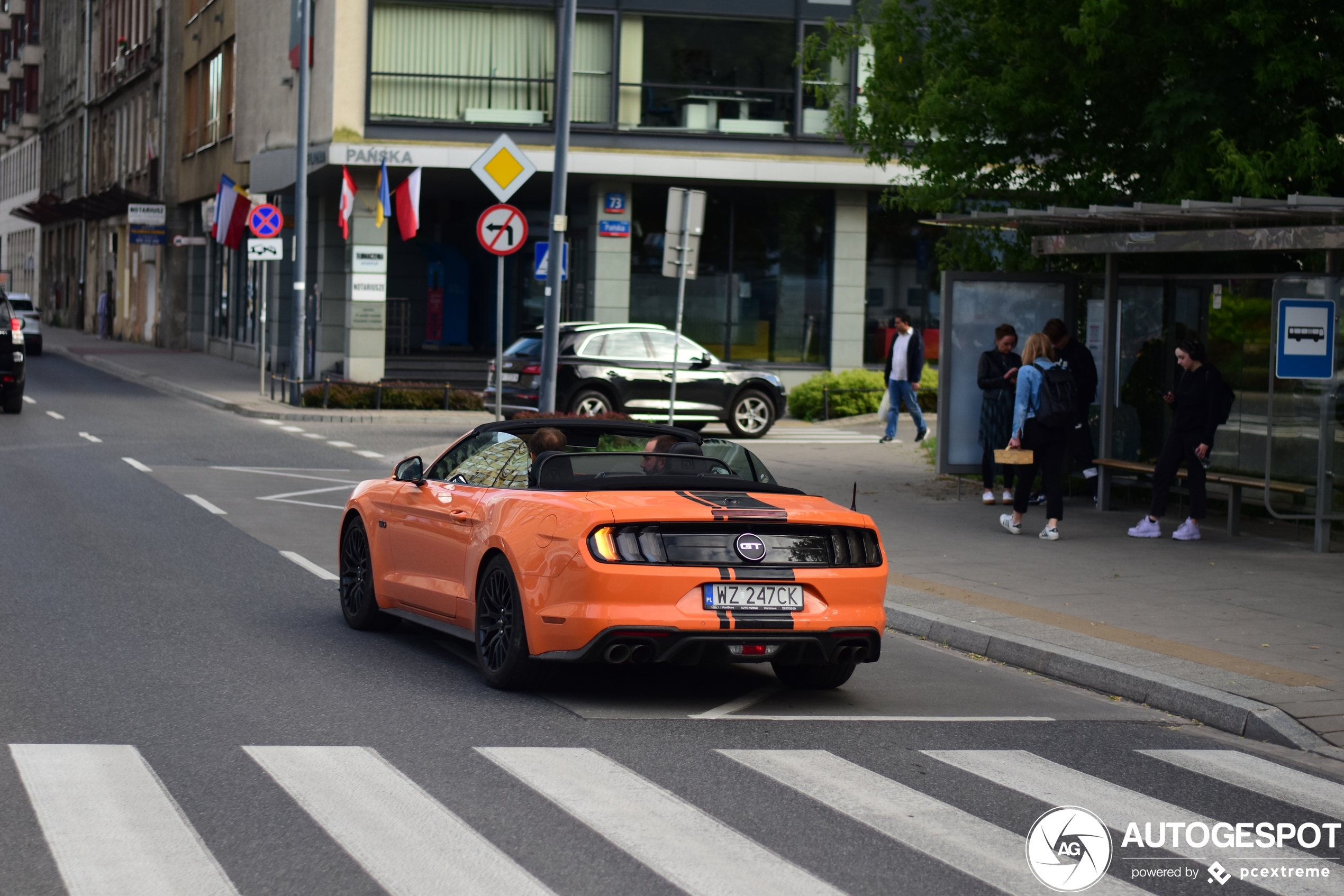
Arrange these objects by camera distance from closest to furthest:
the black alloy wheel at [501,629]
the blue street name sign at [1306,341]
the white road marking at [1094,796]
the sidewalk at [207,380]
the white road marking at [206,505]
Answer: the white road marking at [1094,796], the black alloy wheel at [501,629], the blue street name sign at [1306,341], the white road marking at [206,505], the sidewalk at [207,380]

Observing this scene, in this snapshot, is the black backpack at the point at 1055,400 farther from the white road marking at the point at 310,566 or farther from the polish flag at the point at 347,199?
the polish flag at the point at 347,199

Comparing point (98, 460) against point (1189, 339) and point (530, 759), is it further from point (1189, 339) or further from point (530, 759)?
point (530, 759)

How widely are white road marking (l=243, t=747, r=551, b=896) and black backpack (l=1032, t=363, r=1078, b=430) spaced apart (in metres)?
9.15

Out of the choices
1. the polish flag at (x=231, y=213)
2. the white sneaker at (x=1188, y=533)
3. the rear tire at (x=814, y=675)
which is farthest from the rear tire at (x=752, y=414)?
the rear tire at (x=814, y=675)

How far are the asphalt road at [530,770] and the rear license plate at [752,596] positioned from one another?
0.51 metres

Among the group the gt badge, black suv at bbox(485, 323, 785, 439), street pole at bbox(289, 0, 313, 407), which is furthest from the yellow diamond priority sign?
the gt badge

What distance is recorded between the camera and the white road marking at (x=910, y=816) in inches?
216

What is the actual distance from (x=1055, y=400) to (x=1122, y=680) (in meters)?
6.31

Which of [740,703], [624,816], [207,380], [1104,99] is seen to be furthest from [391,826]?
[207,380]

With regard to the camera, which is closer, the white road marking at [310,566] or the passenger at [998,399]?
the white road marking at [310,566]

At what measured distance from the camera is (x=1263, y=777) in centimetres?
714

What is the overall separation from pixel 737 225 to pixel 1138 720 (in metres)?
29.5

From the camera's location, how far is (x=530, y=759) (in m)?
6.86

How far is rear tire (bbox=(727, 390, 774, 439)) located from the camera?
27.8m
